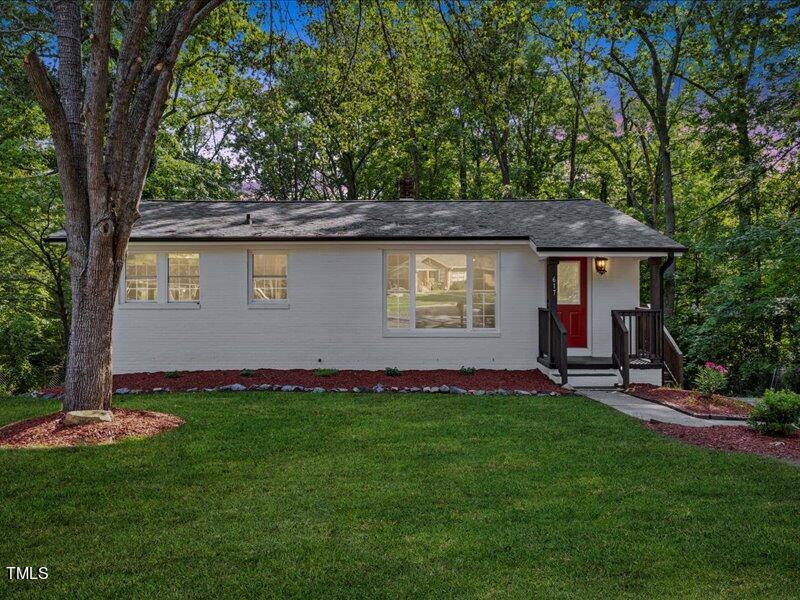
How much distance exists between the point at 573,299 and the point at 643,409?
3531mm

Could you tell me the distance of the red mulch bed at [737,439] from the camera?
577 centimetres

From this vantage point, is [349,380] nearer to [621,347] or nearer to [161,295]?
[161,295]

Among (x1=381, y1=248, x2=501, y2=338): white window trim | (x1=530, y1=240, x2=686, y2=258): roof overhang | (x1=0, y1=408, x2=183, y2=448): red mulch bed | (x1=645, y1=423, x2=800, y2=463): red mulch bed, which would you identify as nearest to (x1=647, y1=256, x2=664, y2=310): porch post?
(x1=530, y1=240, x2=686, y2=258): roof overhang

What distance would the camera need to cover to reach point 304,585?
2.91m

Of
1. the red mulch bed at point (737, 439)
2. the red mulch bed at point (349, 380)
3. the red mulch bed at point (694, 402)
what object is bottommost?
the red mulch bed at point (737, 439)

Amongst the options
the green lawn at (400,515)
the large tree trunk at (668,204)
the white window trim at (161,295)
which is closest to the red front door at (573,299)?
the green lawn at (400,515)

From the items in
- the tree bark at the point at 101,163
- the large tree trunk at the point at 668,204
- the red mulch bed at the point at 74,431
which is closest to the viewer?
the red mulch bed at the point at 74,431

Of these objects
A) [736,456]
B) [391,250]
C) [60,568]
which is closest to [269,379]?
[391,250]

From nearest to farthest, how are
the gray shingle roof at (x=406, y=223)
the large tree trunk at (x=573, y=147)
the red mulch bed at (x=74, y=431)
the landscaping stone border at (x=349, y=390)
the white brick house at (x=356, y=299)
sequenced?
the red mulch bed at (x=74, y=431), the landscaping stone border at (x=349, y=390), the gray shingle roof at (x=406, y=223), the white brick house at (x=356, y=299), the large tree trunk at (x=573, y=147)

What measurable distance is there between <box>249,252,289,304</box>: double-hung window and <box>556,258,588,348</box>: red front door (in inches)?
233

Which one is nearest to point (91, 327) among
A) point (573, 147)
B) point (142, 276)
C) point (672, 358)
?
point (142, 276)

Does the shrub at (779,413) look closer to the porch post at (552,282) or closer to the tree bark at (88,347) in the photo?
the porch post at (552,282)

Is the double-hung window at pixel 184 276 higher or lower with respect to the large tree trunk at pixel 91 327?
higher

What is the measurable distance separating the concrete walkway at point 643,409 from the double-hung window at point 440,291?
9.28 ft
